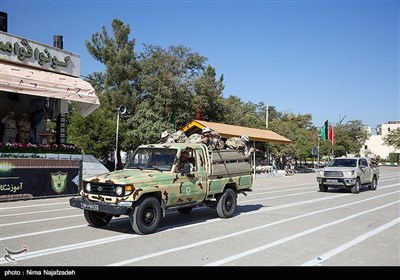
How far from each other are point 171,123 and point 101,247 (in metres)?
24.5

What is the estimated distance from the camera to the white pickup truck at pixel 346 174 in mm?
19500

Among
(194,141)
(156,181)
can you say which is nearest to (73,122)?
(194,141)

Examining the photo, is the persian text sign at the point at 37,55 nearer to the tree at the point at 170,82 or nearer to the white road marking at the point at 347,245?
the tree at the point at 170,82

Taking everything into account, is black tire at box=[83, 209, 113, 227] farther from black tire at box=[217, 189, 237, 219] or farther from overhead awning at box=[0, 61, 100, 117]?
overhead awning at box=[0, 61, 100, 117]

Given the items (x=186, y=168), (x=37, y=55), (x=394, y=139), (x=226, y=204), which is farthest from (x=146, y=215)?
(x=394, y=139)

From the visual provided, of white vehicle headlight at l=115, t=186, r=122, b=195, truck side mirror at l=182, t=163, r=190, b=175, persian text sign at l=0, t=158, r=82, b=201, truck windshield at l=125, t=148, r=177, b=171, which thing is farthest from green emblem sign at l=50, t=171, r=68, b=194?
white vehicle headlight at l=115, t=186, r=122, b=195

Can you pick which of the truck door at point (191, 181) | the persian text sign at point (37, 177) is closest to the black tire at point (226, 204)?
the truck door at point (191, 181)

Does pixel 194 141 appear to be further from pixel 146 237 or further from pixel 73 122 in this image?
pixel 73 122

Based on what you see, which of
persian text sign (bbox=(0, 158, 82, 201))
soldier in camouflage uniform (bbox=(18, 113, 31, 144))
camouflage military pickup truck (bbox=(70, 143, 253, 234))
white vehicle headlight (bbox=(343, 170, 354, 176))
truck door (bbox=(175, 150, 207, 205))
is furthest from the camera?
white vehicle headlight (bbox=(343, 170, 354, 176))

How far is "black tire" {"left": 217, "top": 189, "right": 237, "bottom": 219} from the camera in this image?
1106 cm

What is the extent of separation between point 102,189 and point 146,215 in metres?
1.10

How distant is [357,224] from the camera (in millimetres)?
10641

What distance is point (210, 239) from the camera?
825 centimetres
